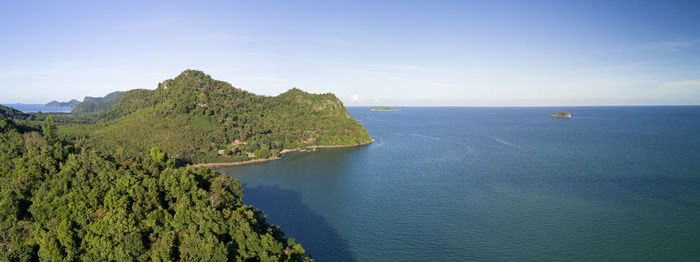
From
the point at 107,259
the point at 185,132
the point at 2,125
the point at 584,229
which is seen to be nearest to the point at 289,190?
the point at 107,259

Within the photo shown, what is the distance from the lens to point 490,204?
51594 mm

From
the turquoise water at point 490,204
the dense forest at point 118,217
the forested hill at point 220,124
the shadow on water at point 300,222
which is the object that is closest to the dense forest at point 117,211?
the dense forest at point 118,217

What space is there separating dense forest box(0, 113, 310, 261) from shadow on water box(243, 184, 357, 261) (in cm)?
657

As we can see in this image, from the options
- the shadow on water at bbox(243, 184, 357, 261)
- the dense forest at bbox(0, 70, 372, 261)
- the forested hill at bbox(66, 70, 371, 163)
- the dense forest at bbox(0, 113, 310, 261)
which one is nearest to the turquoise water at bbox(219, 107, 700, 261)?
the shadow on water at bbox(243, 184, 357, 261)

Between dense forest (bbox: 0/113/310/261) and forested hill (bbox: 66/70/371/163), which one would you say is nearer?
dense forest (bbox: 0/113/310/261)

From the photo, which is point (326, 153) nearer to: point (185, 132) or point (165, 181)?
point (185, 132)

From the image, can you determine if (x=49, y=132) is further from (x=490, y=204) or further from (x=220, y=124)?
(x=220, y=124)

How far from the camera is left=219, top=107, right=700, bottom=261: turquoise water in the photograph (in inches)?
1497

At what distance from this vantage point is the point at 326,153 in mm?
100625

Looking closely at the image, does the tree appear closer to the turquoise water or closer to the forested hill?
the turquoise water

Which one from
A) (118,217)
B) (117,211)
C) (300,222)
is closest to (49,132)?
(117,211)

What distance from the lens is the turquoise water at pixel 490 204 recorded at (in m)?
Result: 38.0

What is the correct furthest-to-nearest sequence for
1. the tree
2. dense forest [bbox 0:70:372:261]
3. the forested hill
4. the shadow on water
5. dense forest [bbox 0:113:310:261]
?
the forested hill < the tree < the shadow on water < dense forest [bbox 0:70:372:261] < dense forest [bbox 0:113:310:261]

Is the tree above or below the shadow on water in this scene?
above
